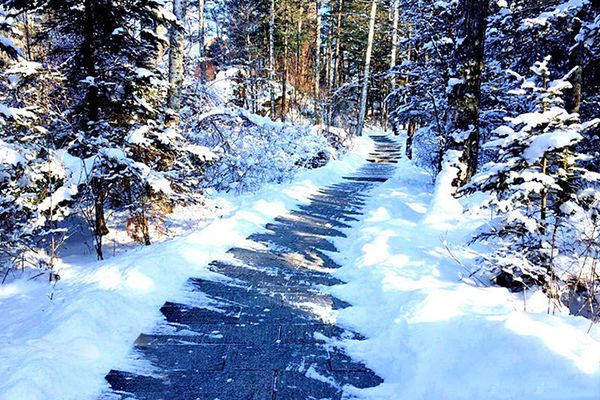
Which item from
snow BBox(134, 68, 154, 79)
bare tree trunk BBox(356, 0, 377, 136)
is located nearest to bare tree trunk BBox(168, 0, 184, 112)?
snow BBox(134, 68, 154, 79)

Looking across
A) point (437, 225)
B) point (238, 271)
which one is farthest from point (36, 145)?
point (437, 225)

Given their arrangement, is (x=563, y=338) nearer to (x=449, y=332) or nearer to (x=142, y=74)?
(x=449, y=332)

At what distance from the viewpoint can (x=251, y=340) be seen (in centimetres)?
316

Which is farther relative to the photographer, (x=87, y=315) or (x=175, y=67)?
(x=175, y=67)

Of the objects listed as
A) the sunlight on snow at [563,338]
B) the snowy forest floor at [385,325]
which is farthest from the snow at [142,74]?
the sunlight on snow at [563,338]

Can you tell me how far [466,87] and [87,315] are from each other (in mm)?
6867

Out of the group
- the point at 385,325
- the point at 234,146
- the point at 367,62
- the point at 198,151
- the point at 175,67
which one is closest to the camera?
the point at 385,325

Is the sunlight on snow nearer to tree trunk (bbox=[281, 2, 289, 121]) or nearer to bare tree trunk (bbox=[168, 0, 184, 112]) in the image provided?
bare tree trunk (bbox=[168, 0, 184, 112])

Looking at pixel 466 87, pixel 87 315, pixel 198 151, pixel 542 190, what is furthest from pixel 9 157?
pixel 466 87

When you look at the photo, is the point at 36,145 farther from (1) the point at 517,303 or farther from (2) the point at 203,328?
(1) the point at 517,303

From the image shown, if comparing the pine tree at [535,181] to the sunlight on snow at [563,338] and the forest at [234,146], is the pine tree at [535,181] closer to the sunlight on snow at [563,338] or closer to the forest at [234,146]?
the forest at [234,146]

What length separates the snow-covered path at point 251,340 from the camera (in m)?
2.54

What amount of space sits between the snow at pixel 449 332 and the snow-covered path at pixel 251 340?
22 centimetres

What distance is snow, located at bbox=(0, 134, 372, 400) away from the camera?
2340 mm
